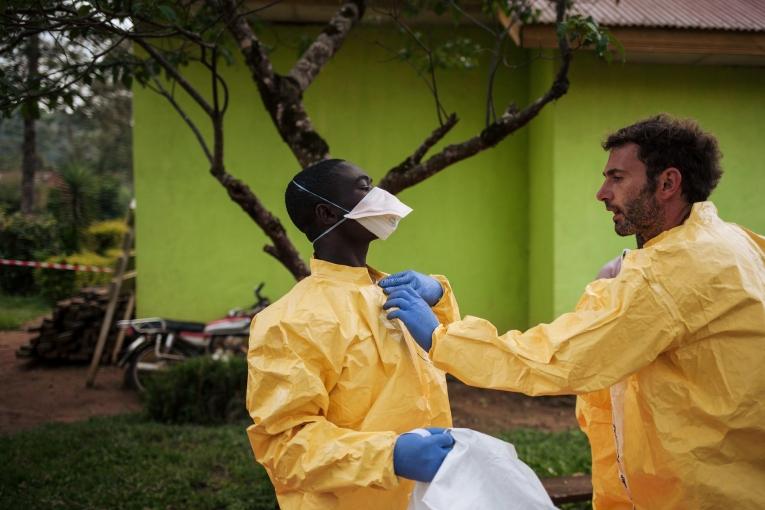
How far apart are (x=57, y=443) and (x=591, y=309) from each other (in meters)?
4.75

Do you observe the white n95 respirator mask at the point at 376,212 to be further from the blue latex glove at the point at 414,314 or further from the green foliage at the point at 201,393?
the green foliage at the point at 201,393

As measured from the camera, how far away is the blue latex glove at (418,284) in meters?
2.22

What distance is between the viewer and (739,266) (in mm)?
2000

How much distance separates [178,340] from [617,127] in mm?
5008

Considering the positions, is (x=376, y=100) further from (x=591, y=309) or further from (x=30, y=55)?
(x=30, y=55)

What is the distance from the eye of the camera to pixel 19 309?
13250mm

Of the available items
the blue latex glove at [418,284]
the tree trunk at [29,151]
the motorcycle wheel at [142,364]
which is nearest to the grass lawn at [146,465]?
the motorcycle wheel at [142,364]

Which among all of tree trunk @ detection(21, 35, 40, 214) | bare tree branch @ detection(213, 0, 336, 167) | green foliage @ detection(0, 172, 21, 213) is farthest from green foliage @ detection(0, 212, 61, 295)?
A: bare tree branch @ detection(213, 0, 336, 167)

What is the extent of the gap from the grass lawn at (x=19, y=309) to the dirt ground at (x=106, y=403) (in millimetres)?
3769

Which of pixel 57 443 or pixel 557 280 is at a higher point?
pixel 557 280

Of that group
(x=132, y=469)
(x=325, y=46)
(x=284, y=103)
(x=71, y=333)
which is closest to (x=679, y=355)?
(x=284, y=103)

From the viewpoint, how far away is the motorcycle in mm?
7211

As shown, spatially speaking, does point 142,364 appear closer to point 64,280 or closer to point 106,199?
point 64,280

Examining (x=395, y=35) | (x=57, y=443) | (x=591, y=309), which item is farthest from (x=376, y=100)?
(x=591, y=309)
